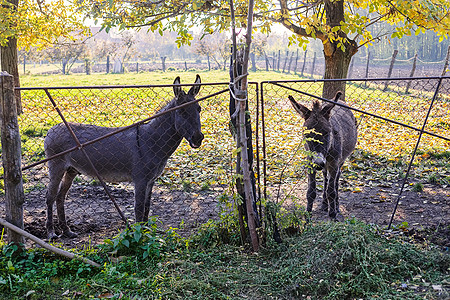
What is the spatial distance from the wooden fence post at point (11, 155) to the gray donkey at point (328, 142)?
3115 millimetres

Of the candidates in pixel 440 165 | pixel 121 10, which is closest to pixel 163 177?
pixel 121 10

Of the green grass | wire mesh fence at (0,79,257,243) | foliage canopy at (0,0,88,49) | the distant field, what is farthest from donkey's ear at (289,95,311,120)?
the distant field

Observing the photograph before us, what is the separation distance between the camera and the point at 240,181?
4.03 metres

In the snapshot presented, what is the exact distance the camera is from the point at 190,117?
14.8 ft

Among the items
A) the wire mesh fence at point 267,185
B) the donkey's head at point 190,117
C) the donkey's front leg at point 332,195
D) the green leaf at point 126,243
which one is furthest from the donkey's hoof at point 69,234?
the donkey's front leg at point 332,195

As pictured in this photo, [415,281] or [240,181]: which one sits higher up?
[240,181]

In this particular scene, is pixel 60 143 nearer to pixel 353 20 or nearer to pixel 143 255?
pixel 143 255

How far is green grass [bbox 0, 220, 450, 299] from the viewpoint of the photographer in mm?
3266

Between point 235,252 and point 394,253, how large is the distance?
163 cm

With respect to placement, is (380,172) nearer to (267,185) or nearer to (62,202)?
(267,185)

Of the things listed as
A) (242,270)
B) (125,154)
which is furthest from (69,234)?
(242,270)

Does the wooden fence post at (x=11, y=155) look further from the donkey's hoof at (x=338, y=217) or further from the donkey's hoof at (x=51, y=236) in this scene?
the donkey's hoof at (x=338, y=217)

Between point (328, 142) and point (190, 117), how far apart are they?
188 cm

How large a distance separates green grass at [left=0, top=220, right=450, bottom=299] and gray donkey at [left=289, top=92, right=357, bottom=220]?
3.42 ft
